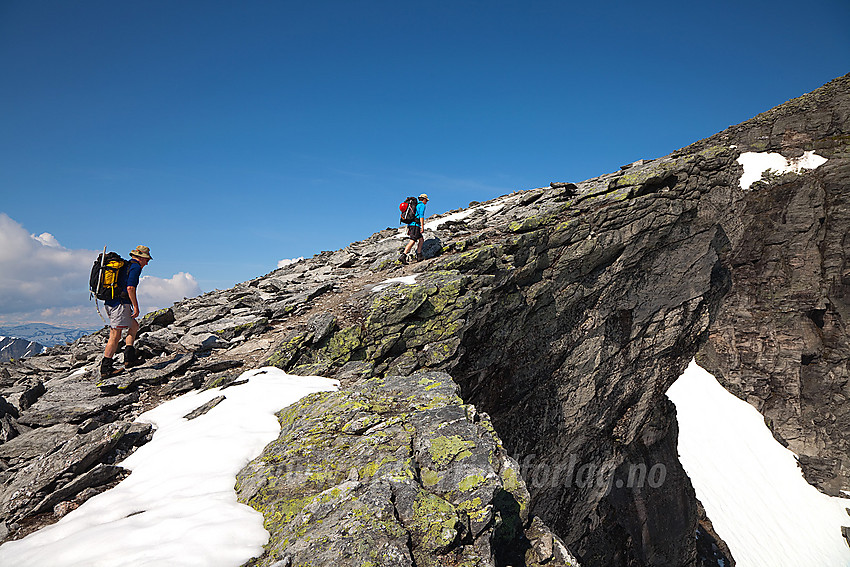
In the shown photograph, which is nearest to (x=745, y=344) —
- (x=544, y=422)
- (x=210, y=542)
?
(x=544, y=422)

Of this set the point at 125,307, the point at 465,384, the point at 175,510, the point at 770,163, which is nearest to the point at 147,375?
the point at 125,307

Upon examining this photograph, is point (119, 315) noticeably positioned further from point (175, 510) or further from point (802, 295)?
point (802, 295)

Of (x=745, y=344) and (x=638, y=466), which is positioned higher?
(x=745, y=344)

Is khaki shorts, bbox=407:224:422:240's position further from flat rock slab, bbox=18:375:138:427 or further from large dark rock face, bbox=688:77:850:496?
large dark rock face, bbox=688:77:850:496

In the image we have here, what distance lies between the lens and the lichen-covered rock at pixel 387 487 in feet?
18.3

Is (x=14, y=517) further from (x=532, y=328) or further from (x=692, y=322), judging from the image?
(x=692, y=322)

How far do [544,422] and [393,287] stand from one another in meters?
11.4

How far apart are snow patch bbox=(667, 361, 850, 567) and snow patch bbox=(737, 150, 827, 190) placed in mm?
29513

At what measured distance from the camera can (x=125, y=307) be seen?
1274 centimetres

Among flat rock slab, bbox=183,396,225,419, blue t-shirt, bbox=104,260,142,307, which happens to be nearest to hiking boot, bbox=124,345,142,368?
blue t-shirt, bbox=104,260,142,307

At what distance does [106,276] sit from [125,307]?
113 centimetres

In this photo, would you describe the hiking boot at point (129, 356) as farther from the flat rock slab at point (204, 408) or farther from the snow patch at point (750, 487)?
the snow patch at point (750, 487)

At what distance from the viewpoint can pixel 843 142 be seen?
4747cm

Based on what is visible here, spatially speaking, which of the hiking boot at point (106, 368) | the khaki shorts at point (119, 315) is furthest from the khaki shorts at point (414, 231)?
the hiking boot at point (106, 368)
